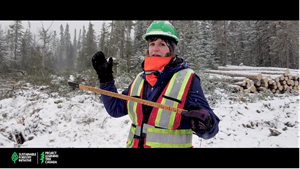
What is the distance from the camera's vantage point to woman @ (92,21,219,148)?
159cm

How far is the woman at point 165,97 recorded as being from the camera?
5.22 ft

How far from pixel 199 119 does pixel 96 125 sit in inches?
204

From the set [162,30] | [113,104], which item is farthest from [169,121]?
[162,30]

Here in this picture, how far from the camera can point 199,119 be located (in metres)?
1.48

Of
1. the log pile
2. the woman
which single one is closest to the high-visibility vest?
the woman

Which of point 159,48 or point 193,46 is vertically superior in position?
point 193,46

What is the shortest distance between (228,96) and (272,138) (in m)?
4.52

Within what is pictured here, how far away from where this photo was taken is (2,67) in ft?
34.4

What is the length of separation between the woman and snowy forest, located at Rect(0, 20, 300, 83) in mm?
8914

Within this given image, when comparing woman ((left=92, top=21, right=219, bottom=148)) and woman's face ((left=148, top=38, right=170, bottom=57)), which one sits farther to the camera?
woman's face ((left=148, top=38, right=170, bottom=57))
